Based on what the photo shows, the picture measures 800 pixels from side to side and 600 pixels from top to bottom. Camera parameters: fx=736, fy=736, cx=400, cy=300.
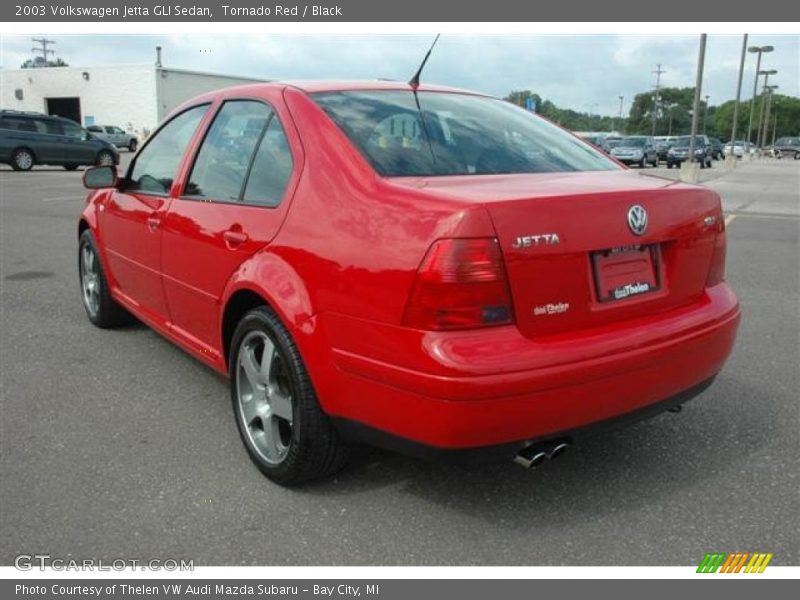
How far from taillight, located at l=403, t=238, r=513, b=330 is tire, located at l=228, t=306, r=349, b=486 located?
645 millimetres

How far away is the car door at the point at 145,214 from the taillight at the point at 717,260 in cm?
257

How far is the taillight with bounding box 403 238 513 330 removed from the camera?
2305 millimetres

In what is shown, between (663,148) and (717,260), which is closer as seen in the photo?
(717,260)

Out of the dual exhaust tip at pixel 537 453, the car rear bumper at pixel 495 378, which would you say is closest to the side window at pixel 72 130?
the car rear bumper at pixel 495 378

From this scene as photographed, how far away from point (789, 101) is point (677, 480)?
144 meters

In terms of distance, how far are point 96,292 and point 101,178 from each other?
102 cm

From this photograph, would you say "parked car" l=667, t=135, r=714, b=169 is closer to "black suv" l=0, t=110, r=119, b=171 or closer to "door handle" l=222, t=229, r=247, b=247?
"black suv" l=0, t=110, r=119, b=171

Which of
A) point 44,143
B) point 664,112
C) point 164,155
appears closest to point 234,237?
point 164,155

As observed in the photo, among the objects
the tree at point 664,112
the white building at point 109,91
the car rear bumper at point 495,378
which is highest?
the tree at point 664,112

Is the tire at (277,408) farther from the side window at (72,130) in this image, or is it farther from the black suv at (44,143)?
the side window at (72,130)

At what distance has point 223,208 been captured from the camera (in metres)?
3.31

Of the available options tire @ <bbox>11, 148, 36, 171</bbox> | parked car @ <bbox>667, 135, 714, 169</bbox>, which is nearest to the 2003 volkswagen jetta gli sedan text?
tire @ <bbox>11, 148, 36, 171</bbox>

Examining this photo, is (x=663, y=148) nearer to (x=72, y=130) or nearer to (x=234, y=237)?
(x=72, y=130)

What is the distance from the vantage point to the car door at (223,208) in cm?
304
